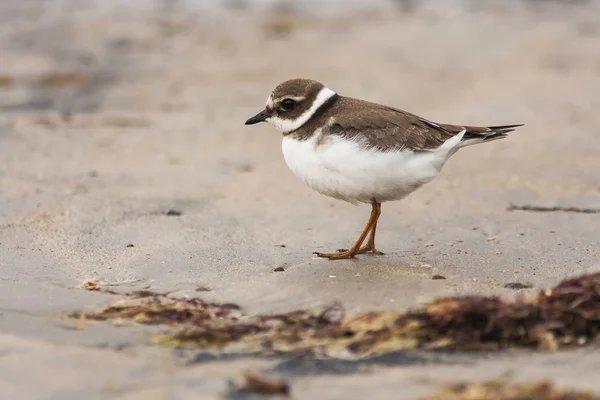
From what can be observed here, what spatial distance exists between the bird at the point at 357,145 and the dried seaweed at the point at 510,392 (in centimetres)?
228

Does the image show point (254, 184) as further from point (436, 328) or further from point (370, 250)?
point (436, 328)

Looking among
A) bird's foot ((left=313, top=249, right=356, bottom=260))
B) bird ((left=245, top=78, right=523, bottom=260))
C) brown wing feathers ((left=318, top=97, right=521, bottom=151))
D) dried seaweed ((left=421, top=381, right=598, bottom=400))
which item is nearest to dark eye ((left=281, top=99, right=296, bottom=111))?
bird ((left=245, top=78, right=523, bottom=260))

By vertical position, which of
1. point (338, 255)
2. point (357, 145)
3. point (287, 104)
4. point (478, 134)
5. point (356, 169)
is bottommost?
point (338, 255)

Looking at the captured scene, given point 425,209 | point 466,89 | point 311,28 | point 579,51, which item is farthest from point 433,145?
point 311,28

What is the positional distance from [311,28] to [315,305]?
9.98 m

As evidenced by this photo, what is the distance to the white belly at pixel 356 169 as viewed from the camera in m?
5.45

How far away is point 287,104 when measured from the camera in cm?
592

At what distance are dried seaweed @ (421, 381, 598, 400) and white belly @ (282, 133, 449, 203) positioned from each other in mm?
2252

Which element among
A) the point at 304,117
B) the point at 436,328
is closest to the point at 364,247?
the point at 304,117

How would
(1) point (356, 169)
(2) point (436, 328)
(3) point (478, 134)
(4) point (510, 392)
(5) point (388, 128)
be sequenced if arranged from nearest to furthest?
(4) point (510, 392) < (2) point (436, 328) < (1) point (356, 169) < (5) point (388, 128) < (3) point (478, 134)

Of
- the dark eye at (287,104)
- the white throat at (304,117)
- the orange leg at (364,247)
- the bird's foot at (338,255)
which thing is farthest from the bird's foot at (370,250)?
the dark eye at (287,104)

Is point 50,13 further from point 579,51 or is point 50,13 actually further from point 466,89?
point 579,51

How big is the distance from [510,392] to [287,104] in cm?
309

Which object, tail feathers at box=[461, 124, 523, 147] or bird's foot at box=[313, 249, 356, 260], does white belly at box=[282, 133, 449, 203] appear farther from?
tail feathers at box=[461, 124, 523, 147]
